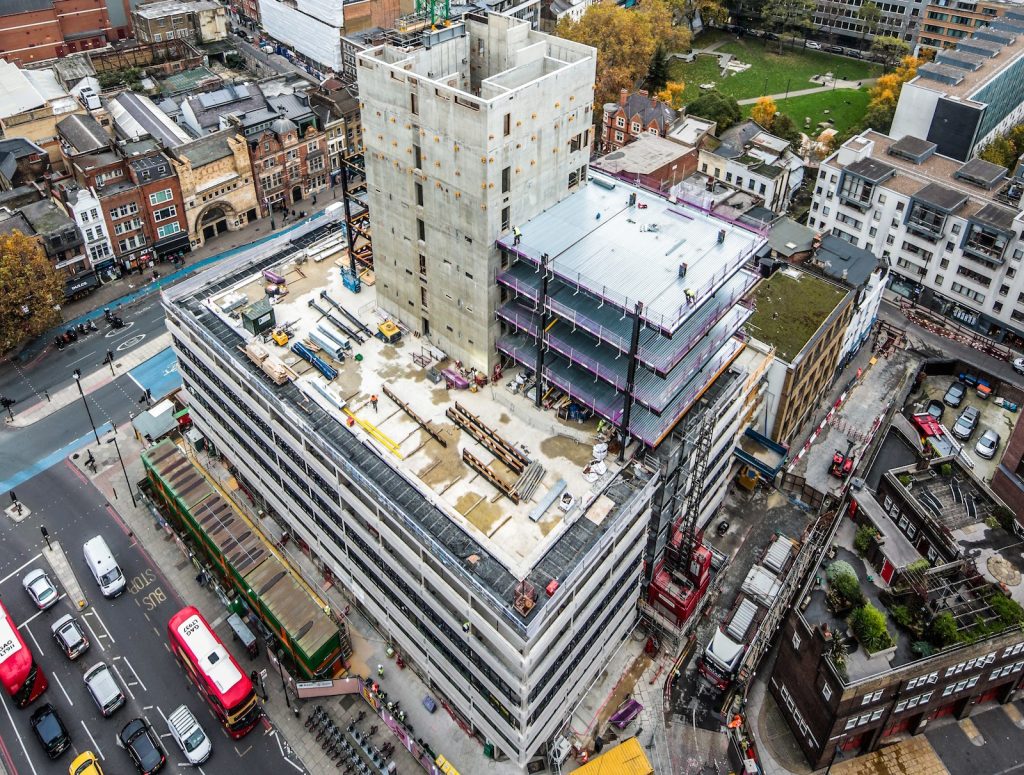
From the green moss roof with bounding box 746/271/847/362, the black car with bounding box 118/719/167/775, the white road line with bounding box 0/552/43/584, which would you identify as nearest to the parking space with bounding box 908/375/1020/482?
the green moss roof with bounding box 746/271/847/362

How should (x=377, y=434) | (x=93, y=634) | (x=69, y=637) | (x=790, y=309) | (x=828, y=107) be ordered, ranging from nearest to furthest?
(x=377, y=434) < (x=69, y=637) < (x=93, y=634) < (x=790, y=309) < (x=828, y=107)

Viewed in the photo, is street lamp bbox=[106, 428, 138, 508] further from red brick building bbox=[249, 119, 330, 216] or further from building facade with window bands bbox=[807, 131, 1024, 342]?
building facade with window bands bbox=[807, 131, 1024, 342]

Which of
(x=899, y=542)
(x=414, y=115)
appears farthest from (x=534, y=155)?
(x=899, y=542)

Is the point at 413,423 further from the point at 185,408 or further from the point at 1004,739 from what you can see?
the point at 1004,739

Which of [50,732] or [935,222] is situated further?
[935,222]

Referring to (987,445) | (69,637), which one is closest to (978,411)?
(987,445)

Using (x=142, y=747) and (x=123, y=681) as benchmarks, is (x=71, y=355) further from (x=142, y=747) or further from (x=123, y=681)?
(x=142, y=747)
